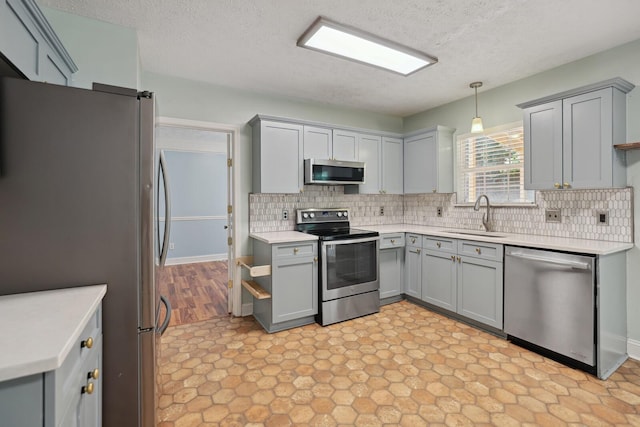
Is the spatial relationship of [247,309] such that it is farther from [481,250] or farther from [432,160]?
[432,160]

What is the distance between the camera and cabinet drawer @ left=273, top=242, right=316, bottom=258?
9.70 ft

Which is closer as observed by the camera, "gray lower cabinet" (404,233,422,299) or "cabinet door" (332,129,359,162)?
"gray lower cabinet" (404,233,422,299)

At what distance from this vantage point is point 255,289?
314 centimetres

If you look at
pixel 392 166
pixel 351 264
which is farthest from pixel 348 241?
pixel 392 166

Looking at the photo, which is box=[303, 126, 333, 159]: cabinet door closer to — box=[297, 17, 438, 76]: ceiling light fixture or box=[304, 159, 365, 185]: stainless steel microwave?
box=[304, 159, 365, 185]: stainless steel microwave

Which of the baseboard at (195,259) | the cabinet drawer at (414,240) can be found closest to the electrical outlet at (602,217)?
the cabinet drawer at (414,240)

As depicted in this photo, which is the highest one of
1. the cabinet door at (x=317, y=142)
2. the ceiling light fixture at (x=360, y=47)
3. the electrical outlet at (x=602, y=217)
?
the ceiling light fixture at (x=360, y=47)

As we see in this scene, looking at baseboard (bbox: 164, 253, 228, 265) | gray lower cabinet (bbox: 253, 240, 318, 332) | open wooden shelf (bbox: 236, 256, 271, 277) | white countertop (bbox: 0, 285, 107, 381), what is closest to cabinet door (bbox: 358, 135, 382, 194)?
gray lower cabinet (bbox: 253, 240, 318, 332)

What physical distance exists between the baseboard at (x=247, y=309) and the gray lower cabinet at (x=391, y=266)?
1515 mm

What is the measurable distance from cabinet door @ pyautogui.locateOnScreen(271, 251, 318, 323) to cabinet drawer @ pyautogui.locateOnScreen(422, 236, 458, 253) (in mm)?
1311

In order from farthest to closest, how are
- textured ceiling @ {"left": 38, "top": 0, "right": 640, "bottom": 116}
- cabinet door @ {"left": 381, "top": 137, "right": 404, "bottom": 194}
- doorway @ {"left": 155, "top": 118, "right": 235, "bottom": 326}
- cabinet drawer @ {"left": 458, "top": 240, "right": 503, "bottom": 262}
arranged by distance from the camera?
doorway @ {"left": 155, "top": 118, "right": 235, "bottom": 326} → cabinet door @ {"left": 381, "top": 137, "right": 404, "bottom": 194} → cabinet drawer @ {"left": 458, "top": 240, "right": 503, "bottom": 262} → textured ceiling @ {"left": 38, "top": 0, "right": 640, "bottom": 116}

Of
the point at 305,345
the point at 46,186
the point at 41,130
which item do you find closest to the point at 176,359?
the point at 305,345

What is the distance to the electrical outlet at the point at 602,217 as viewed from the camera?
261 centimetres

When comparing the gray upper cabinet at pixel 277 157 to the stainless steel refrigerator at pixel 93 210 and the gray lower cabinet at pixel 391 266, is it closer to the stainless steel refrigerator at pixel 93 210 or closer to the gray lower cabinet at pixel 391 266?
the gray lower cabinet at pixel 391 266
